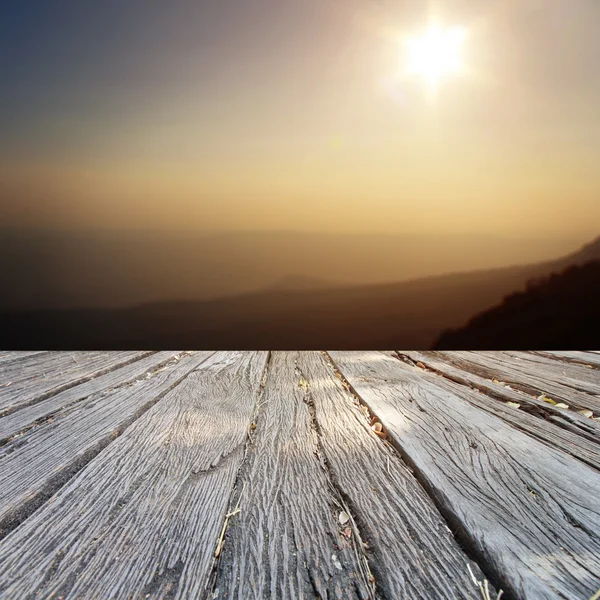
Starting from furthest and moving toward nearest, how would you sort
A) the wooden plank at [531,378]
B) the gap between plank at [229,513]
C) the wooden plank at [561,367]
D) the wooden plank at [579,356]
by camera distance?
the wooden plank at [579,356], the wooden plank at [561,367], the wooden plank at [531,378], the gap between plank at [229,513]

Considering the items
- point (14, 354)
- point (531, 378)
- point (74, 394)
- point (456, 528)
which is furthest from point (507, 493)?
point (14, 354)

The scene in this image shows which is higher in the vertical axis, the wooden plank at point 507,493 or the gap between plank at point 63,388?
the gap between plank at point 63,388

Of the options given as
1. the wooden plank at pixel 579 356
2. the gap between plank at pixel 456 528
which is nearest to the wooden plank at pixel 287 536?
the gap between plank at pixel 456 528

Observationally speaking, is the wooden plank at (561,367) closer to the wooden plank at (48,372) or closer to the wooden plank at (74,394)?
the wooden plank at (74,394)

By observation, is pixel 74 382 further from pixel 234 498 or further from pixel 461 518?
pixel 461 518

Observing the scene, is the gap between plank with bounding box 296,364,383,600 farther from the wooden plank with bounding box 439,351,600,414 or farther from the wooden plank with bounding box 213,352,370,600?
the wooden plank with bounding box 439,351,600,414

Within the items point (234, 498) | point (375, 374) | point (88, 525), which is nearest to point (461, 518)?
point (234, 498)
